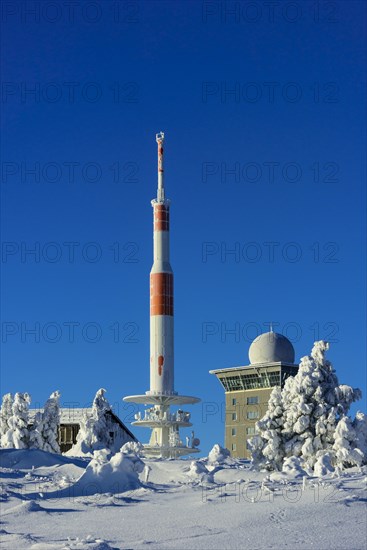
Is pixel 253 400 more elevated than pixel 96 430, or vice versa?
pixel 253 400

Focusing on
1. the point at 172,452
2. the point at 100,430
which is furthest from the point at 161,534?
the point at 172,452

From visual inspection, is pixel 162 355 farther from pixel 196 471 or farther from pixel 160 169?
pixel 196 471

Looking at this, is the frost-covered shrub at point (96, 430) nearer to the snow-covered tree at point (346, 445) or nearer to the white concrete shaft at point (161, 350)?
the white concrete shaft at point (161, 350)

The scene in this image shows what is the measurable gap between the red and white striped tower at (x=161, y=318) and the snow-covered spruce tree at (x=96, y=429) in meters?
14.3

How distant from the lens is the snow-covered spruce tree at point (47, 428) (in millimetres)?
61559

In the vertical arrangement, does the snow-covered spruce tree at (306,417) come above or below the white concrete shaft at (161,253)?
below

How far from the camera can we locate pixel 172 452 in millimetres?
76062

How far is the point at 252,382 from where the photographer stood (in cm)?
10388

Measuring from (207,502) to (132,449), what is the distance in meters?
27.5

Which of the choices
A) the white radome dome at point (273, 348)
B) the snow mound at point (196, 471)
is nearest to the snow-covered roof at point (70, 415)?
the white radome dome at point (273, 348)

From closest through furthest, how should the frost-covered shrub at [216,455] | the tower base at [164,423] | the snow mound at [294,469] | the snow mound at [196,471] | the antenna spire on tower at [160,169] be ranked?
the snow mound at [294,469] → the snow mound at [196,471] → the frost-covered shrub at [216,455] → the tower base at [164,423] → the antenna spire on tower at [160,169]

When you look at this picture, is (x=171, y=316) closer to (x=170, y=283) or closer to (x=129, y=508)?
(x=170, y=283)

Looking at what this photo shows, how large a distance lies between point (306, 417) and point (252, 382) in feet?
201

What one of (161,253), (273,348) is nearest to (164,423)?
(161,253)
